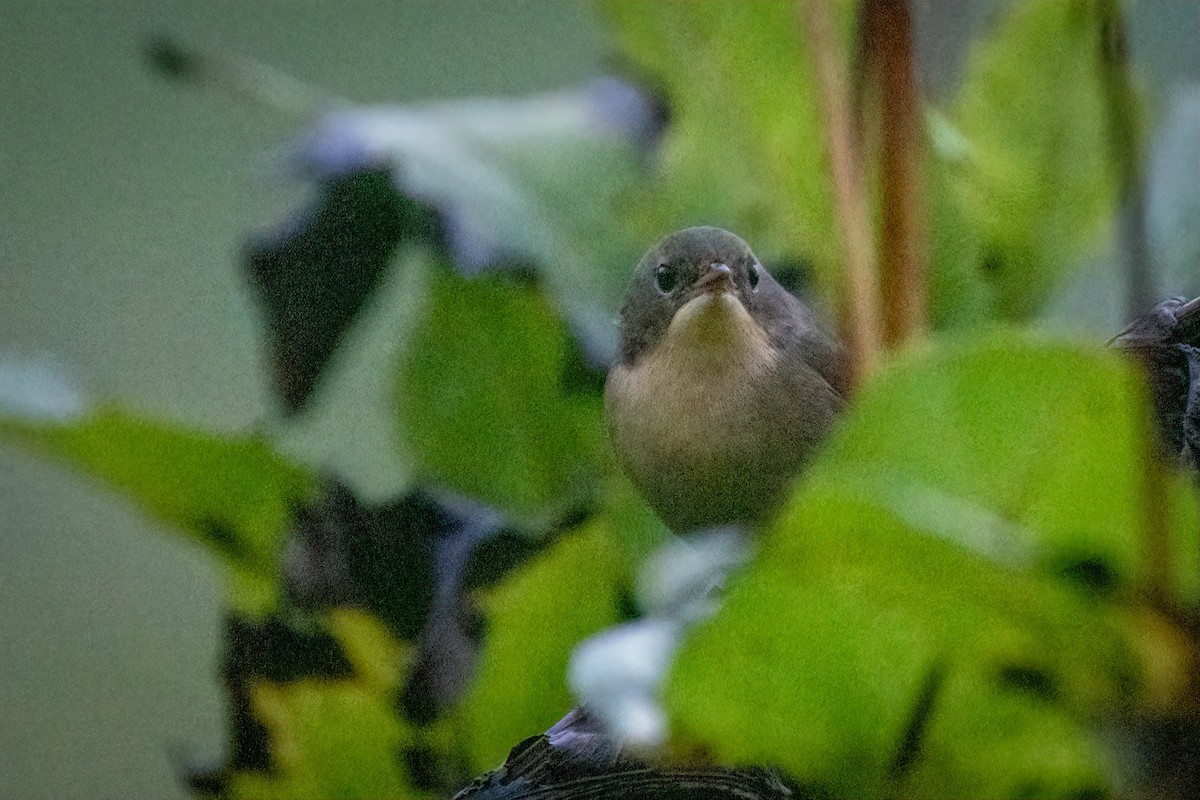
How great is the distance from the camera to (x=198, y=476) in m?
0.63

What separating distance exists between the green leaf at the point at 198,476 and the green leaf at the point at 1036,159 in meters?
0.46

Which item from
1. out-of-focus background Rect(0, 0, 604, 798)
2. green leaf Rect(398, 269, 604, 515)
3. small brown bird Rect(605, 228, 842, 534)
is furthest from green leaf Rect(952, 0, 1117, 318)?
out-of-focus background Rect(0, 0, 604, 798)

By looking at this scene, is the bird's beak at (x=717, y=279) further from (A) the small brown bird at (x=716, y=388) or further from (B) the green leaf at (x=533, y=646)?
(B) the green leaf at (x=533, y=646)

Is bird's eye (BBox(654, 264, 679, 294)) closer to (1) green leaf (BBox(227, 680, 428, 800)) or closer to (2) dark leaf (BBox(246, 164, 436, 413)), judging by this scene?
(2) dark leaf (BBox(246, 164, 436, 413))

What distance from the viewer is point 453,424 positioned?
0.78 m

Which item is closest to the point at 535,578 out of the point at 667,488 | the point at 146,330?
the point at 667,488

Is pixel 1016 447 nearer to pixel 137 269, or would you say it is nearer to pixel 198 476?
pixel 198 476

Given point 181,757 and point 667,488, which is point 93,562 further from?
point 667,488

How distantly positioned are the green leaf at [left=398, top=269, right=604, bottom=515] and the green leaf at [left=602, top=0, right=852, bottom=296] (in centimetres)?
12

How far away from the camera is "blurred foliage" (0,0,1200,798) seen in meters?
0.42

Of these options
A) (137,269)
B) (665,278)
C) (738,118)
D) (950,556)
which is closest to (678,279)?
(665,278)

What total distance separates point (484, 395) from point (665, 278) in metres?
0.15

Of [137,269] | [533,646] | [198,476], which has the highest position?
[137,269]

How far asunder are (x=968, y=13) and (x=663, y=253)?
0.29 meters
